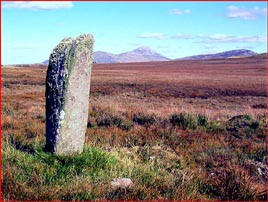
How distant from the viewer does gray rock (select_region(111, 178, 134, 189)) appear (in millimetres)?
5477

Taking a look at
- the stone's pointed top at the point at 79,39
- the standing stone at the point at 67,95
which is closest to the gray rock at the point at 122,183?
the standing stone at the point at 67,95

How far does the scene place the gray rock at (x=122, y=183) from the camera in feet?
18.0

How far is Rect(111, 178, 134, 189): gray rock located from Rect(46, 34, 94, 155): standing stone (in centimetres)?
165

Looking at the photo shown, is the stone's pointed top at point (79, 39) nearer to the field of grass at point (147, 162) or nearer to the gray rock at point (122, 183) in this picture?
the field of grass at point (147, 162)

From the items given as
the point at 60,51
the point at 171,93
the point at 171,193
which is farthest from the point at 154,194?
the point at 171,93

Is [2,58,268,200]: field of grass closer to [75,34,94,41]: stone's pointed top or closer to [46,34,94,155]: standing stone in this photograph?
[46,34,94,155]: standing stone

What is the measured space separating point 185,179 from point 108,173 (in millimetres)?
1165

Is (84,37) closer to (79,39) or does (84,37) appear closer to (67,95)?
(79,39)

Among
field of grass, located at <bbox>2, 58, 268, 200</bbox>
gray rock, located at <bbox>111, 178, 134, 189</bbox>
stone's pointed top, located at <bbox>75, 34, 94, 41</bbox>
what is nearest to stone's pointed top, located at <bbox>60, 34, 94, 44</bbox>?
stone's pointed top, located at <bbox>75, 34, 94, 41</bbox>

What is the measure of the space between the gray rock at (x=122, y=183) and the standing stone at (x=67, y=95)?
165 cm

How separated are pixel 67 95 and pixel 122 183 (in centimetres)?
212

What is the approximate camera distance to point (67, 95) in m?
7.07

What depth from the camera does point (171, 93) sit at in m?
36.6

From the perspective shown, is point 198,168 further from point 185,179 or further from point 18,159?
point 18,159
